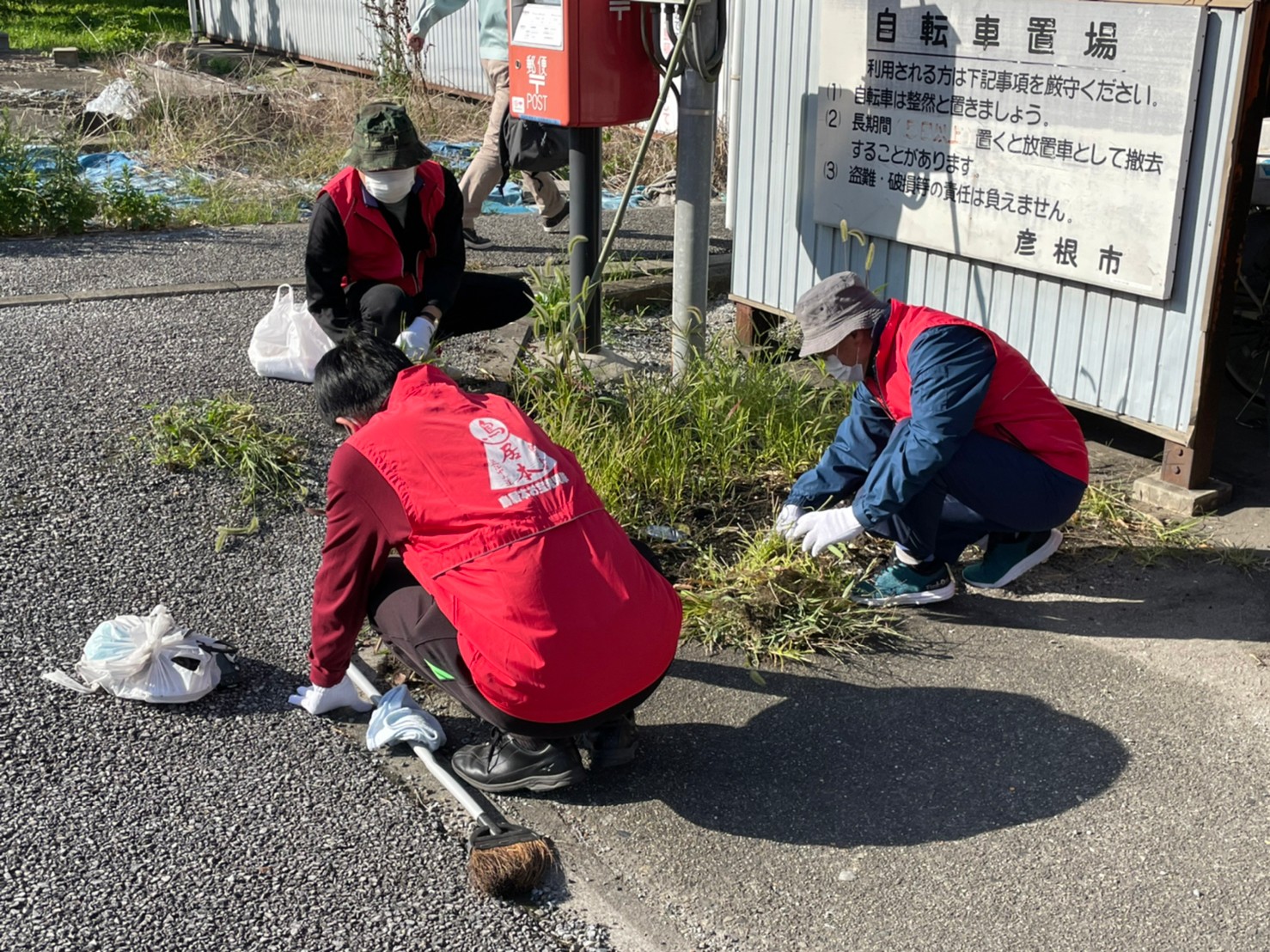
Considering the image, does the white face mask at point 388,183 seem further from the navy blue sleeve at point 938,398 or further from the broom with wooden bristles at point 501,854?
the broom with wooden bristles at point 501,854

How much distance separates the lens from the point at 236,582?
4.22 meters

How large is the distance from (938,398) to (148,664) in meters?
2.26

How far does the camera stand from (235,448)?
486cm

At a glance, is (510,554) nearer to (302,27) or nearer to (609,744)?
(609,744)

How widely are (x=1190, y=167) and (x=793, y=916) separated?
2.93 metres

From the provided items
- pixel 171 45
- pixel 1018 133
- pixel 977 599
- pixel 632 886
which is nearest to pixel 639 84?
pixel 1018 133

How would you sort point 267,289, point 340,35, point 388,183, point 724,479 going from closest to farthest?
point 724,479, point 388,183, point 267,289, point 340,35

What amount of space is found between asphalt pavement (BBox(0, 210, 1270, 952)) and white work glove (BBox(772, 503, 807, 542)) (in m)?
0.49

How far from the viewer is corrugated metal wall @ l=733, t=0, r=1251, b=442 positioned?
447cm

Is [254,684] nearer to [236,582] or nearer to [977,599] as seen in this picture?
[236,582]

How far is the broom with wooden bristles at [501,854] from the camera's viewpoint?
2.90 m

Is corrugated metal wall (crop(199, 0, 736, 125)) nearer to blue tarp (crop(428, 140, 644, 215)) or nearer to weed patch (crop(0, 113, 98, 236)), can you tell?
blue tarp (crop(428, 140, 644, 215))

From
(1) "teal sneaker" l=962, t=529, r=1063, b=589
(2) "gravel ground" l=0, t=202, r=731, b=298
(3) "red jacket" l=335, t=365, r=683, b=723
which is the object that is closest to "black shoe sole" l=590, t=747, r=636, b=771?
(3) "red jacket" l=335, t=365, r=683, b=723

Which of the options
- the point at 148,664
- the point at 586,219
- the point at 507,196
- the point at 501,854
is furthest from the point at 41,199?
the point at 501,854
